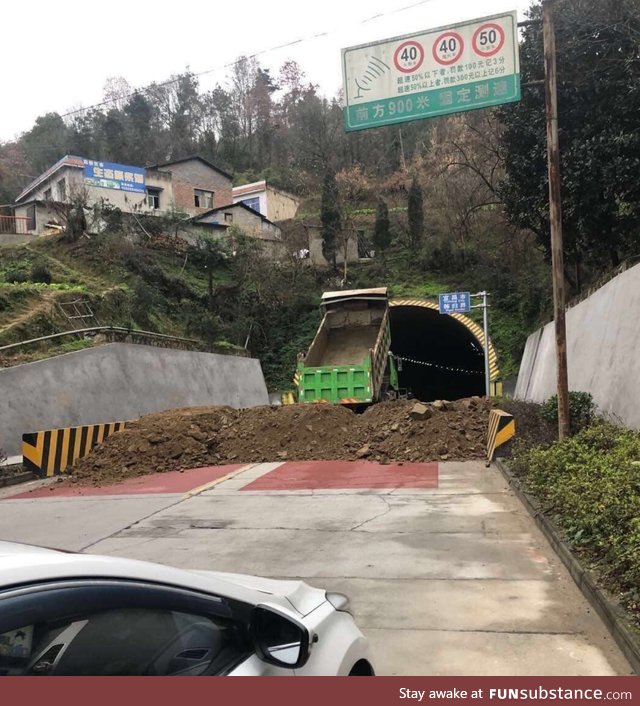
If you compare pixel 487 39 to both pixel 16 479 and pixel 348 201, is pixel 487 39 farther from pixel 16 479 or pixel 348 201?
pixel 348 201

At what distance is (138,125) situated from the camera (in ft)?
178

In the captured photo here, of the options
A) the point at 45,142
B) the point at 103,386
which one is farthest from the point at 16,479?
the point at 45,142

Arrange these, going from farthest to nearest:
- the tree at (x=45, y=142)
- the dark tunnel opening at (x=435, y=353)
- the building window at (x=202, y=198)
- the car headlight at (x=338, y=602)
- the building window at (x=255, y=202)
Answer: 1. the tree at (x=45, y=142)
2. the building window at (x=255, y=202)
3. the building window at (x=202, y=198)
4. the dark tunnel opening at (x=435, y=353)
5. the car headlight at (x=338, y=602)

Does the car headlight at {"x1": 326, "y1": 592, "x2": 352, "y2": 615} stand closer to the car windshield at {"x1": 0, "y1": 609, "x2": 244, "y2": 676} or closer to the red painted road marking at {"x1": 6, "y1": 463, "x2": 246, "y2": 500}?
the car windshield at {"x1": 0, "y1": 609, "x2": 244, "y2": 676}

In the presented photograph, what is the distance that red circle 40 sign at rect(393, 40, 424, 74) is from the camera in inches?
324

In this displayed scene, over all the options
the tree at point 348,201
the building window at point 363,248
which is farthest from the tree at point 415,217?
the tree at point 348,201

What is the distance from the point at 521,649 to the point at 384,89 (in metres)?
7.35

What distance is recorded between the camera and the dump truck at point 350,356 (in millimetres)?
17578

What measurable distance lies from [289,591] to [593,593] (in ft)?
A: 9.00

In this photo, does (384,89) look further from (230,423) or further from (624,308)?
(230,423)

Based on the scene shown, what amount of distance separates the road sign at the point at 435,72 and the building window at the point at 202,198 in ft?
113

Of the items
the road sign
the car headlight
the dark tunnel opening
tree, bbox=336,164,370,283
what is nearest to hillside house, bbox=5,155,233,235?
tree, bbox=336,164,370,283

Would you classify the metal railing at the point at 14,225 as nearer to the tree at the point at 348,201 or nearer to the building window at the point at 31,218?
the building window at the point at 31,218
